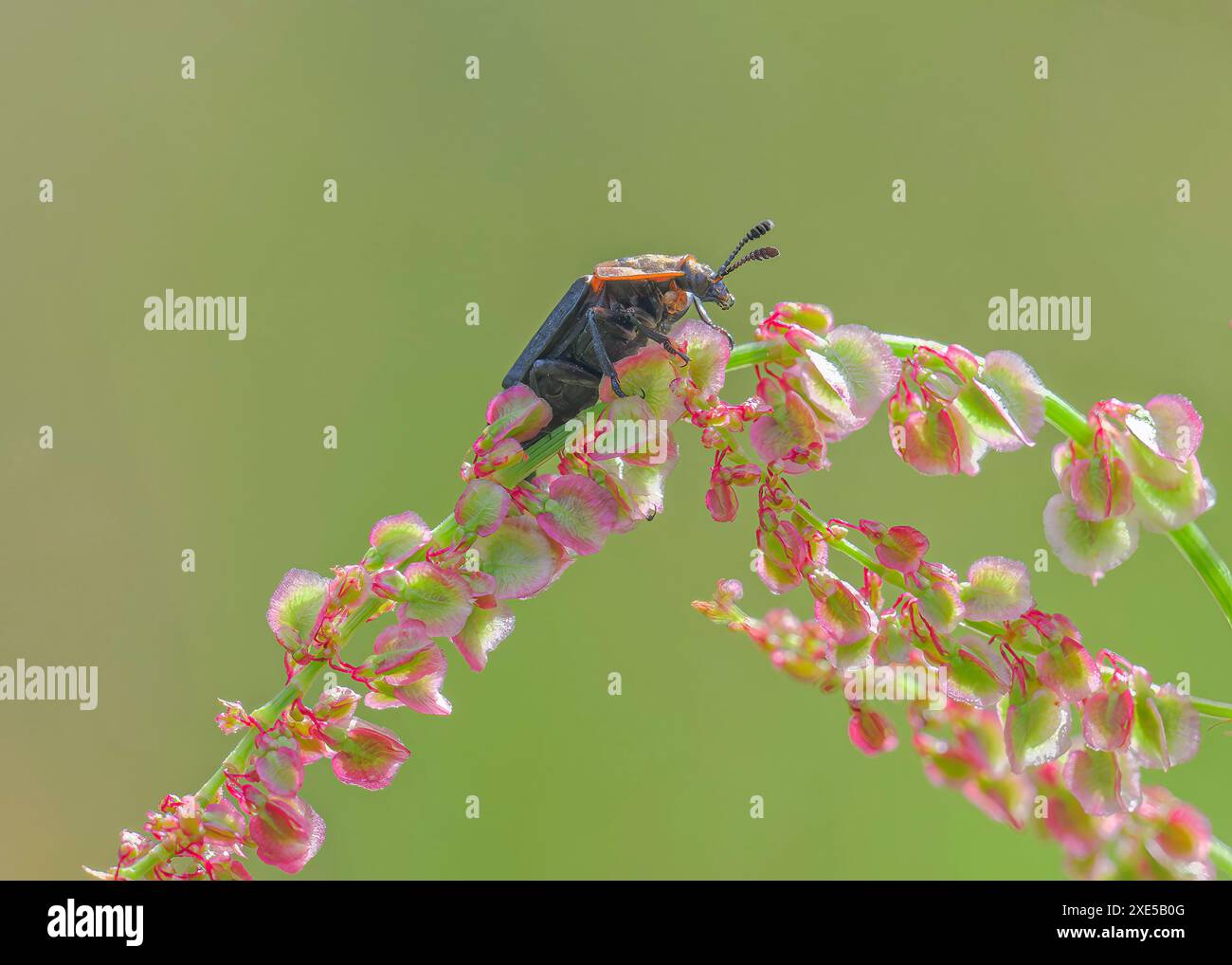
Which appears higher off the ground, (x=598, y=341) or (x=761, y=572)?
(x=598, y=341)

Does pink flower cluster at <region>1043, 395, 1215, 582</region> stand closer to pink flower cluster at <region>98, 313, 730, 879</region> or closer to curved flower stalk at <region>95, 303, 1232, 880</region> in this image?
curved flower stalk at <region>95, 303, 1232, 880</region>

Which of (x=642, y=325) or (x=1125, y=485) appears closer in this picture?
(x=1125, y=485)

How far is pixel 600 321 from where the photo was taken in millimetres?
579

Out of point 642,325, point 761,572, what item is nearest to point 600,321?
point 642,325

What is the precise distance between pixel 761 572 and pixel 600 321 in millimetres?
217

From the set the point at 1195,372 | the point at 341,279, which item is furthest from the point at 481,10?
the point at 1195,372

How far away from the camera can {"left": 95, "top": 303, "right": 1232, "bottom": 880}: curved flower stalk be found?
15.5 inches

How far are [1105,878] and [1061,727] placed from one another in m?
0.19

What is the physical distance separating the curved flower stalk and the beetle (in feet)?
0.49

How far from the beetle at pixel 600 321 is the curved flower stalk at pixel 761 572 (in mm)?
148

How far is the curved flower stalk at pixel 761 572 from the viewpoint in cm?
39

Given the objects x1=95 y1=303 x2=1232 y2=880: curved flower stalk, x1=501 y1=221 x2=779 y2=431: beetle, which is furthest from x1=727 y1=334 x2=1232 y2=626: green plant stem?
x1=501 y1=221 x2=779 y2=431: beetle

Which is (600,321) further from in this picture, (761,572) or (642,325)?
(761,572)

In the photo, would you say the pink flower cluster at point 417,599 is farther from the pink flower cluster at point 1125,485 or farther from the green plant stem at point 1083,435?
the pink flower cluster at point 1125,485
